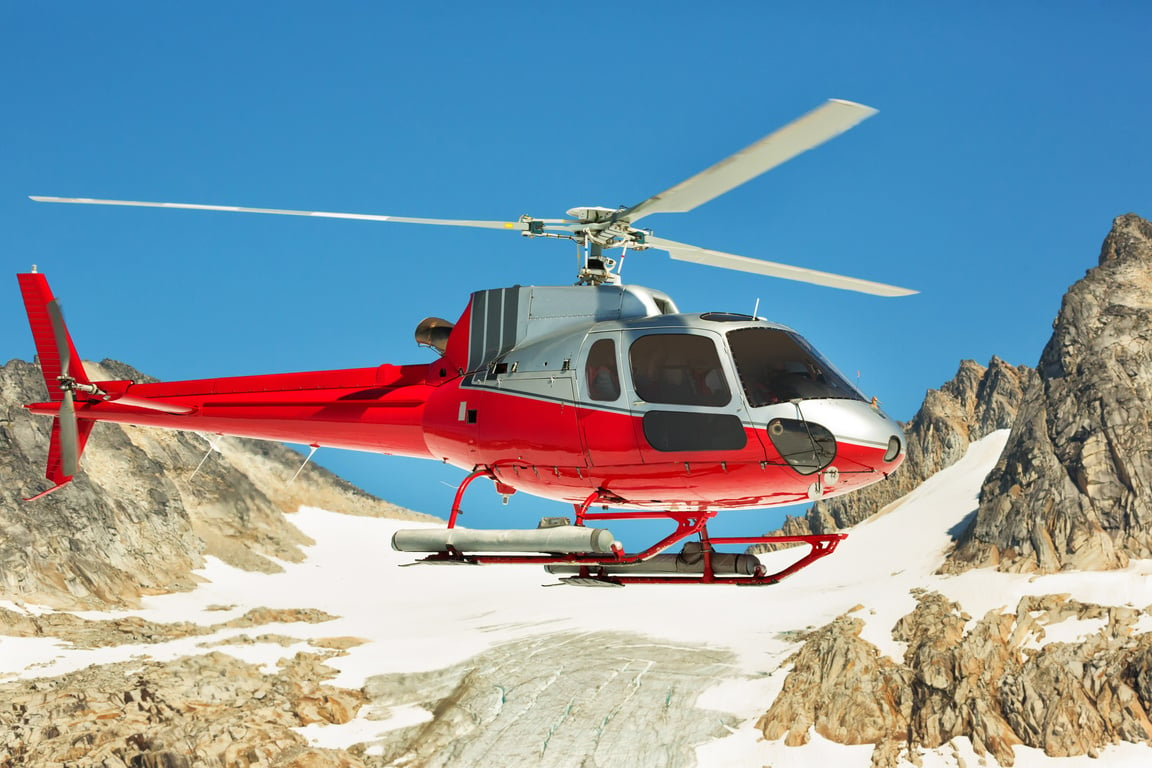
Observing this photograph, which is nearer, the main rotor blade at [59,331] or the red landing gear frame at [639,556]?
the red landing gear frame at [639,556]

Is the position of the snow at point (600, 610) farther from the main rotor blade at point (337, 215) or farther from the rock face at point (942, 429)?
the main rotor blade at point (337, 215)

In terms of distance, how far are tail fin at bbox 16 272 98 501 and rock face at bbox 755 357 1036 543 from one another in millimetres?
90885

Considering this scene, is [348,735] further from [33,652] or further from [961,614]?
[961,614]

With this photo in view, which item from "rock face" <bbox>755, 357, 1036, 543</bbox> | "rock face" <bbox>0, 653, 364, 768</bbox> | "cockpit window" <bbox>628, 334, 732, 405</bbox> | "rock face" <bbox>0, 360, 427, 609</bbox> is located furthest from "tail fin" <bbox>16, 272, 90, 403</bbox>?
"rock face" <bbox>755, 357, 1036, 543</bbox>

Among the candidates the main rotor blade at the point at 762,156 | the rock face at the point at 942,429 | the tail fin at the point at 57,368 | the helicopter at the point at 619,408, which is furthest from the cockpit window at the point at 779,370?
the rock face at the point at 942,429

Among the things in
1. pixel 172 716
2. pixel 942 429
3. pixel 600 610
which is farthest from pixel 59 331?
pixel 942 429

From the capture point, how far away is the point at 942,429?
355ft

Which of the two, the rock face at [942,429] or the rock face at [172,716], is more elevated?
the rock face at [942,429]

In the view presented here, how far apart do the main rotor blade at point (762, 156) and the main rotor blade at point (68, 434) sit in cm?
1081

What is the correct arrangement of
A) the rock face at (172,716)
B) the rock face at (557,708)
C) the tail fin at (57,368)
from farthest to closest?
the rock face at (557,708)
the rock face at (172,716)
the tail fin at (57,368)

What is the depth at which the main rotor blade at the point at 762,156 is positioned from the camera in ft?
32.9

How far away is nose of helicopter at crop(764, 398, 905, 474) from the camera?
11.8 metres

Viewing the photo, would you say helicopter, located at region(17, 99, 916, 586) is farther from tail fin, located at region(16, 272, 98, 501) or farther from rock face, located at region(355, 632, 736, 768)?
rock face, located at region(355, 632, 736, 768)

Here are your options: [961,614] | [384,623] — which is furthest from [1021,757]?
[384,623]
